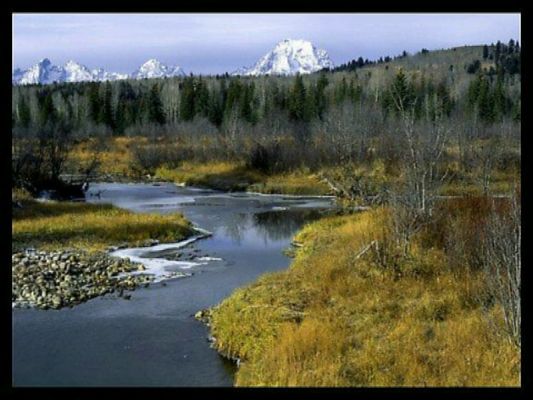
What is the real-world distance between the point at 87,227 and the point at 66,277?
7387mm

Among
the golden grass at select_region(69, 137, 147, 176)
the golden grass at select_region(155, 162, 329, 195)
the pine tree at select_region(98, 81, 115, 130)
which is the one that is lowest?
the golden grass at select_region(155, 162, 329, 195)

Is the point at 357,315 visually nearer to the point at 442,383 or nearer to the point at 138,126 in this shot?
the point at 442,383

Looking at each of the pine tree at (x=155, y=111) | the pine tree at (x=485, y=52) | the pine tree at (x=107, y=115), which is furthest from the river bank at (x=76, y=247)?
the pine tree at (x=485, y=52)

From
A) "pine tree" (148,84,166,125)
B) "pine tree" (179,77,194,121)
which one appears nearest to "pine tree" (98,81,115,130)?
"pine tree" (148,84,166,125)

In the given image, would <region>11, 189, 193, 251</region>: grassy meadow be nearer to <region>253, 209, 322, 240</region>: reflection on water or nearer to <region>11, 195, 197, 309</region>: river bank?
<region>11, 195, 197, 309</region>: river bank

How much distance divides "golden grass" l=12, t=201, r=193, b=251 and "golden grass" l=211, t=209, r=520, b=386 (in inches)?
364

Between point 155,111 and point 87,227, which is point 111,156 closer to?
point 155,111

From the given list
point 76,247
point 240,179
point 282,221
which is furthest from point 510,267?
point 240,179

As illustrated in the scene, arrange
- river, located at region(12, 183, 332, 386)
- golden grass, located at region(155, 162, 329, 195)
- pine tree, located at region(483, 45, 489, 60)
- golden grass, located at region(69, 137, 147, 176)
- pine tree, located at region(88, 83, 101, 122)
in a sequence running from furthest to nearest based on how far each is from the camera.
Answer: pine tree, located at region(483, 45, 489, 60) → pine tree, located at region(88, 83, 101, 122) → golden grass, located at region(69, 137, 147, 176) → golden grass, located at region(155, 162, 329, 195) → river, located at region(12, 183, 332, 386)

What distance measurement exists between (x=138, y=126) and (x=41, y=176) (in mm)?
46251

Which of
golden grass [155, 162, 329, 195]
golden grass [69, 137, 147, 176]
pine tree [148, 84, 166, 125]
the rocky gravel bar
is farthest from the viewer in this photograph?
pine tree [148, 84, 166, 125]

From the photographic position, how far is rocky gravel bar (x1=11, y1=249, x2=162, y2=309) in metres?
16.9

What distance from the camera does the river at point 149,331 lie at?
11.8 meters
